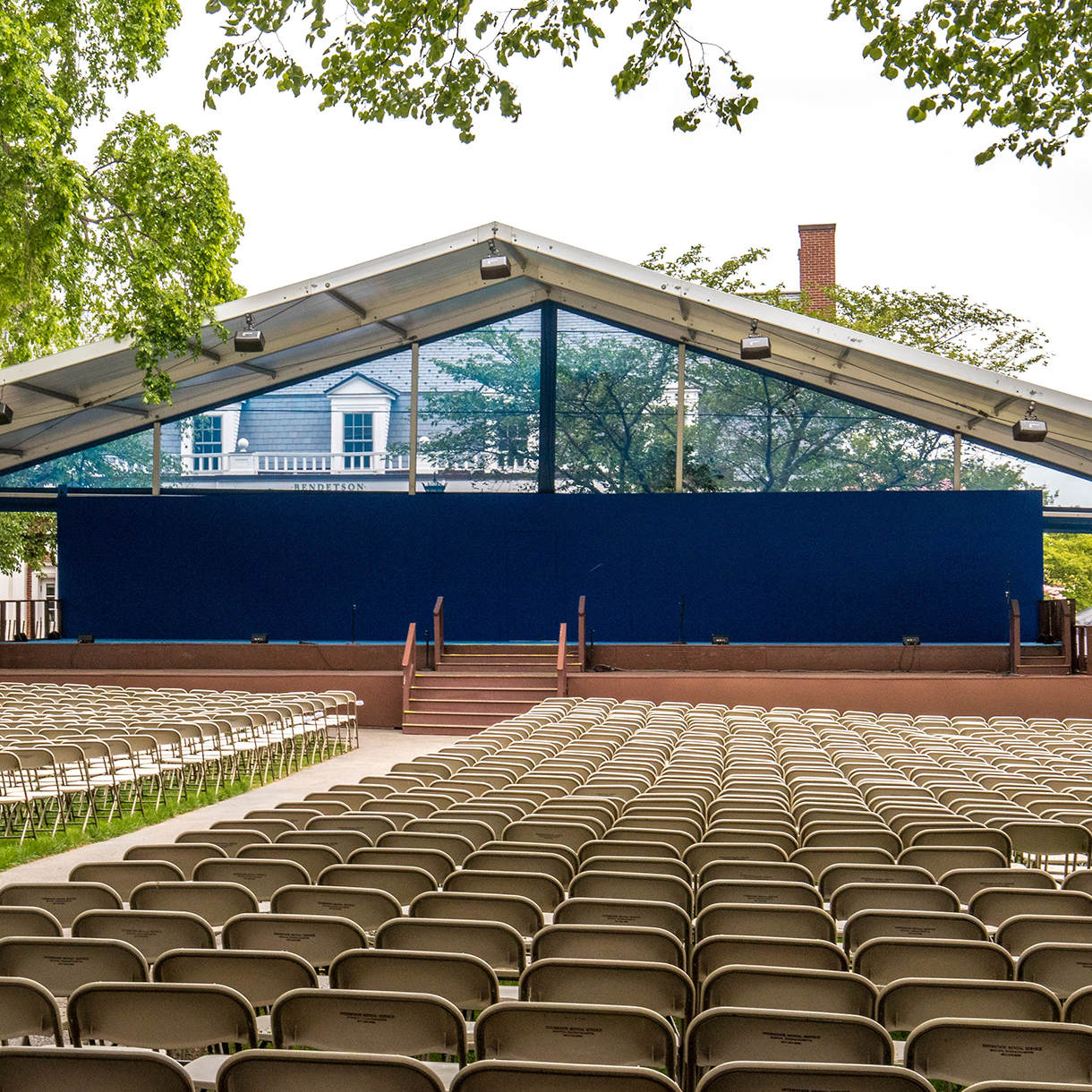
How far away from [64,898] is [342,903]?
1073 millimetres

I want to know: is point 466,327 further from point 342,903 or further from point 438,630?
point 342,903

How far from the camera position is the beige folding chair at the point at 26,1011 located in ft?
9.58

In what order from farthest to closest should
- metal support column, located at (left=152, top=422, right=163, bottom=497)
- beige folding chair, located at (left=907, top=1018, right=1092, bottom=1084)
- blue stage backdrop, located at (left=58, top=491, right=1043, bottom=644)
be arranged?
1. metal support column, located at (left=152, top=422, right=163, bottom=497)
2. blue stage backdrop, located at (left=58, top=491, right=1043, bottom=644)
3. beige folding chair, located at (left=907, top=1018, right=1092, bottom=1084)

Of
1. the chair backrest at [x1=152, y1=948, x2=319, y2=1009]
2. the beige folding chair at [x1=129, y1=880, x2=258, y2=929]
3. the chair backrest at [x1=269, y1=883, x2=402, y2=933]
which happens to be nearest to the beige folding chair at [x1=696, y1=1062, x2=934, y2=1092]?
the chair backrest at [x1=152, y1=948, x2=319, y2=1009]

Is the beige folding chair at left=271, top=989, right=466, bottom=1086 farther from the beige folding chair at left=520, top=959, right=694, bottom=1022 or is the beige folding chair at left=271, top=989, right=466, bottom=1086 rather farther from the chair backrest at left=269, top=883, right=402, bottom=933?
the chair backrest at left=269, top=883, right=402, bottom=933

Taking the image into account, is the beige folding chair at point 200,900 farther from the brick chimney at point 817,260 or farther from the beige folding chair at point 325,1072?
the brick chimney at point 817,260

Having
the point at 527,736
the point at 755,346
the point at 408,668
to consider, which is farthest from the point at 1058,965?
the point at 408,668

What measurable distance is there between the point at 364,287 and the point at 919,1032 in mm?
16520

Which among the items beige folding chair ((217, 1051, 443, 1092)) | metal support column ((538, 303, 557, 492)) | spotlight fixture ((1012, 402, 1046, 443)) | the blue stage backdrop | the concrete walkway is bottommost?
the concrete walkway

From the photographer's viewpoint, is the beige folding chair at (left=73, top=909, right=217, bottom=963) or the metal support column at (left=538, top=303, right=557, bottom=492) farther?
the metal support column at (left=538, top=303, right=557, bottom=492)

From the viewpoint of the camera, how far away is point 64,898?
4.09m

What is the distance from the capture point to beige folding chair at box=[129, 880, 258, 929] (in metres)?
4.03

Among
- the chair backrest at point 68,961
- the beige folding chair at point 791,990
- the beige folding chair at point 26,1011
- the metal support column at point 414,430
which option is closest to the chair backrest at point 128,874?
the chair backrest at point 68,961

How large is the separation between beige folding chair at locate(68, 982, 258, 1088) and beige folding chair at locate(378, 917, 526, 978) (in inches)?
30.0
